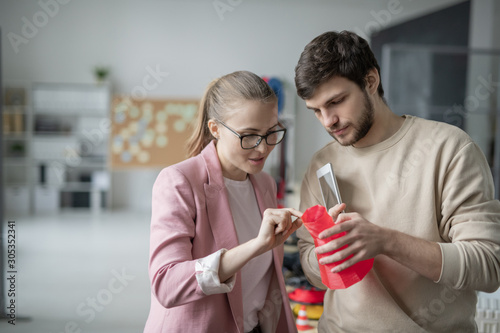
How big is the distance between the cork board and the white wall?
44cm

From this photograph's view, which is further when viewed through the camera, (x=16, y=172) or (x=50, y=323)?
(x=16, y=172)

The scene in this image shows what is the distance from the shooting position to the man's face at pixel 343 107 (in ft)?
3.97

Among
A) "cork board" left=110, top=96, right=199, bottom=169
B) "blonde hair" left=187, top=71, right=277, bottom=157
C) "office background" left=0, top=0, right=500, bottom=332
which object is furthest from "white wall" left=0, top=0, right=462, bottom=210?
"blonde hair" left=187, top=71, right=277, bottom=157

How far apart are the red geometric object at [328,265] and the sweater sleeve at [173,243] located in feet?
0.91

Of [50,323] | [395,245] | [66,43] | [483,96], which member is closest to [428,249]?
[395,245]

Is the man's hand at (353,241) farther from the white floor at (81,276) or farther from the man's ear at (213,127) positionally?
the white floor at (81,276)

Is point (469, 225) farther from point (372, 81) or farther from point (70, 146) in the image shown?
point (70, 146)

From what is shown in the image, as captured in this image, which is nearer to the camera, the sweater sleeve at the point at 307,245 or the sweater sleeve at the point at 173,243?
the sweater sleeve at the point at 173,243

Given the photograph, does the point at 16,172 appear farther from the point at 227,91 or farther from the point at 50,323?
the point at 227,91

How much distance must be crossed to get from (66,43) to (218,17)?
9.66 ft

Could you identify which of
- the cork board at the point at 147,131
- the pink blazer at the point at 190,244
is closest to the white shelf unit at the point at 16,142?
the cork board at the point at 147,131

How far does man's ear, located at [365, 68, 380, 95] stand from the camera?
4.13ft

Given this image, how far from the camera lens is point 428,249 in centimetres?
108

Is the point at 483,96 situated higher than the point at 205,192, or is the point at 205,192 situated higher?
the point at 483,96
